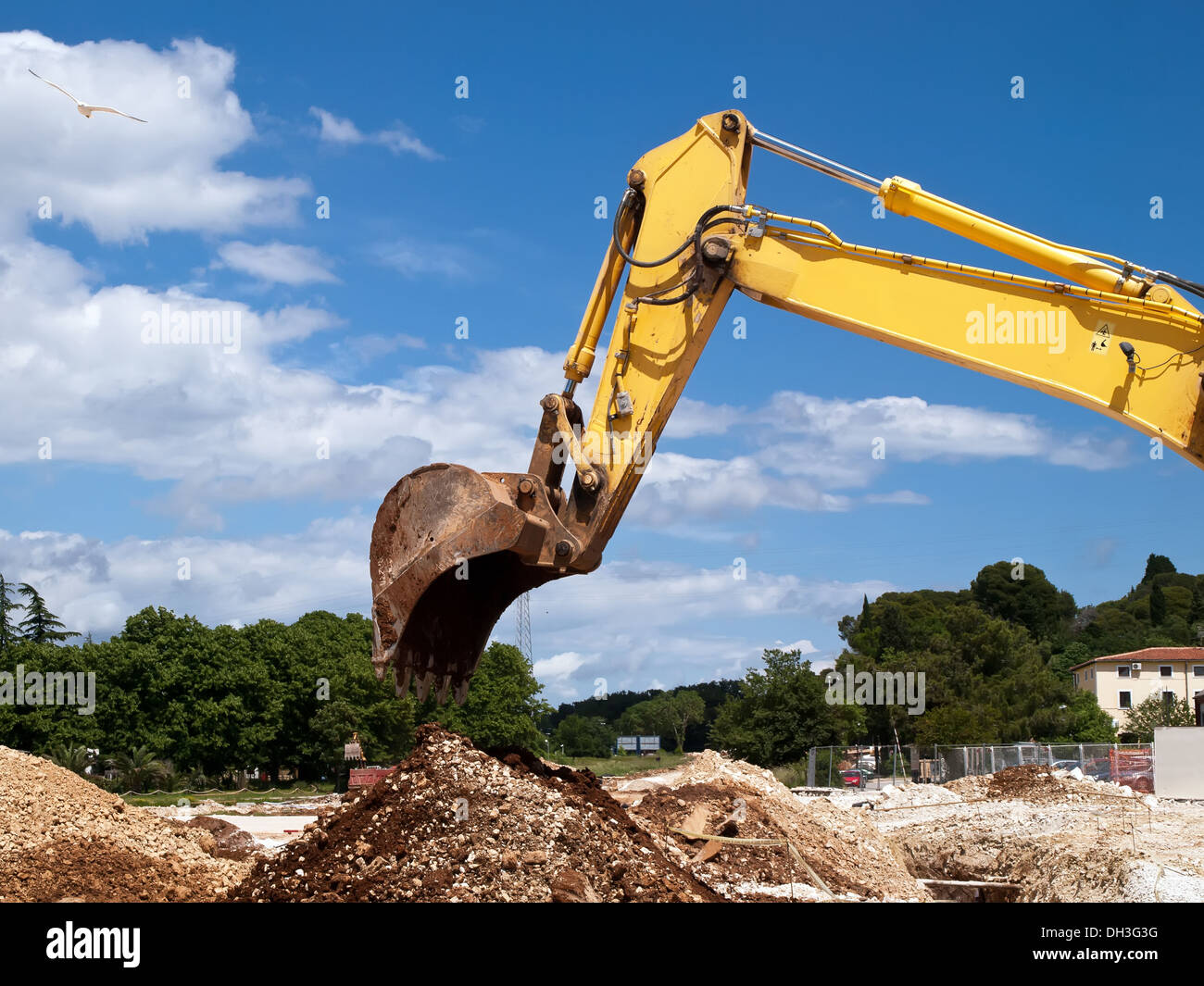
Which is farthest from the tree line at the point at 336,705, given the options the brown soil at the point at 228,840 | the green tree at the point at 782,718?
the brown soil at the point at 228,840

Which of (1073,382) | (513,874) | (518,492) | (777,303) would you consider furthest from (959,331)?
(513,874)

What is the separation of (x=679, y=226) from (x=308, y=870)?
5760mm

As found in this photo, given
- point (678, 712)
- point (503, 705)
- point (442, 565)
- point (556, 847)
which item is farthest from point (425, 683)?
point (678, 712)

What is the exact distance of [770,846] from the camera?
1330 cm

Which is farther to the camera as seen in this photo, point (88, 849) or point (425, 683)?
point (88, 849)

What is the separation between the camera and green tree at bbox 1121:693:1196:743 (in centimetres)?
5681

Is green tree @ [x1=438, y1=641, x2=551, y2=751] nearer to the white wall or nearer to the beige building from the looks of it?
the white wall

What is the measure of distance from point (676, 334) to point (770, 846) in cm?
670

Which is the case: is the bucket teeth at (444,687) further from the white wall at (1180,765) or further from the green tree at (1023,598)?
the green tree at (1023,598)

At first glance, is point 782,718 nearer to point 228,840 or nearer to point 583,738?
point 228,840

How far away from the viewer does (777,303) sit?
9180 mm

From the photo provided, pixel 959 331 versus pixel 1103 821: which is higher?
pixel 959 331
